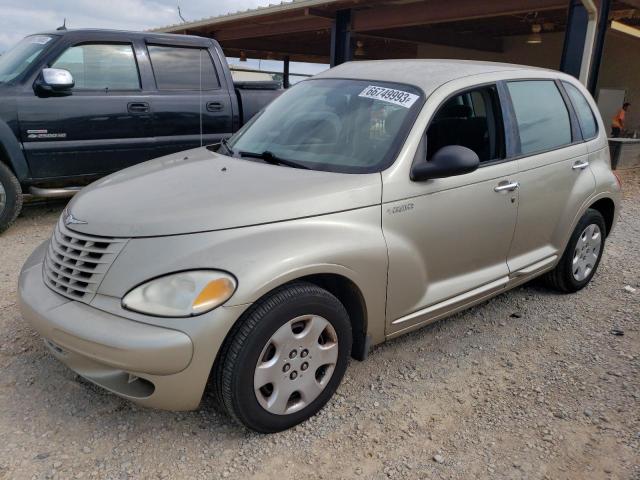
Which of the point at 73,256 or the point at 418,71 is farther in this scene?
the point at 418,71

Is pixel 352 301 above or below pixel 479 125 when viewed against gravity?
below

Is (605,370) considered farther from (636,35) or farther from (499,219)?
(636,35)

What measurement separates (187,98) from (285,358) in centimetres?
454

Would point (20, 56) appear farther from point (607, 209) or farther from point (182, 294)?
point (607, 209)

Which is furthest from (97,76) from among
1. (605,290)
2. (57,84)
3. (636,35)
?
(636,35)

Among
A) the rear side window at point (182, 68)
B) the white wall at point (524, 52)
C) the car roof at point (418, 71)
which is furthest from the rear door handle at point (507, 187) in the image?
the white wall at point (524, 52)

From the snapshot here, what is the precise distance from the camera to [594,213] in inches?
171

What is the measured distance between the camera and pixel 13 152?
525 cm

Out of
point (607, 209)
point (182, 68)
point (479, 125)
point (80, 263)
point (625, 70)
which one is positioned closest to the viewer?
point (80, 263)

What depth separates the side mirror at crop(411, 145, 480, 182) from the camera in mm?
2869

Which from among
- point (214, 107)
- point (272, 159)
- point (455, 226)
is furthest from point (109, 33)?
point (455, 226)

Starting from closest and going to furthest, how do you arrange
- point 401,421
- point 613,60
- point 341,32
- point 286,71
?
1. point 401,421
2. point 341,32
3. point 613,60
4. point 286,71

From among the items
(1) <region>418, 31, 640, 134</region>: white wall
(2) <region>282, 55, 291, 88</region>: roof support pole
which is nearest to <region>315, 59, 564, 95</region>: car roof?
(1) <region>418, 31, 640, 134</region>: white wall

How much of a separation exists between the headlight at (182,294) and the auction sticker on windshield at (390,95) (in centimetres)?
154
